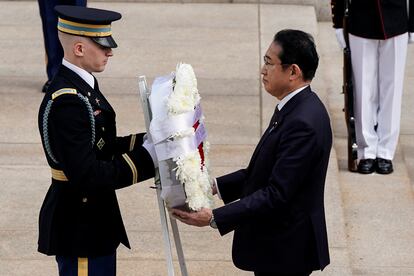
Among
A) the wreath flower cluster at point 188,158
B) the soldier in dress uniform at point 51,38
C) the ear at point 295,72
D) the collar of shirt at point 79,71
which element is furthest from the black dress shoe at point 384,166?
the collar of shirt at point 79,71

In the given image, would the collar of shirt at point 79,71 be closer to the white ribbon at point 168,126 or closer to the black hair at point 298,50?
the white ribbon at point 168,126

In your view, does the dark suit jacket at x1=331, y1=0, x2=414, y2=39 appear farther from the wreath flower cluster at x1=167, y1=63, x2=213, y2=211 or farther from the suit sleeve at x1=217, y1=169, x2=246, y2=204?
the wreath flower cluster at x1=167, y1=63, x2=213, y2=211

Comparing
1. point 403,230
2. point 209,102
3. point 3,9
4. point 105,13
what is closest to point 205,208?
point 105,13

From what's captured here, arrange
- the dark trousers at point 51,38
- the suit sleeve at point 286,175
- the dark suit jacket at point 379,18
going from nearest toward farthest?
1. the suit sleeve at point 286,175
2. the dark suit jacket at point 379,18
3. the dark trousers at point 51,38

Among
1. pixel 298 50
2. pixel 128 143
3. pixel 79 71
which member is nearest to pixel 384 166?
pixel 128 143

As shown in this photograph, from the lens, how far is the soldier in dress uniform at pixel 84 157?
4082 millimetres

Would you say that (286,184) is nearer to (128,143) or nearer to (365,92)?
(128,143)

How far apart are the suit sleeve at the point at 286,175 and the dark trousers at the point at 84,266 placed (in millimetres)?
684

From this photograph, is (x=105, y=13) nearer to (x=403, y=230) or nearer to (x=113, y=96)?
(x=403, y=230)

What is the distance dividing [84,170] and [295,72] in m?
0.87

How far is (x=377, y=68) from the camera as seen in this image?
738cm

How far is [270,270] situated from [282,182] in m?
0.40

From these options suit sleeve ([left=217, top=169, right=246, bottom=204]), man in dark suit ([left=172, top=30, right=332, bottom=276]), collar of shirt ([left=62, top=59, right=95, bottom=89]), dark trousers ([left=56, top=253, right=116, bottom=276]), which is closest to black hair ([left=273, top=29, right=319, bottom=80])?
man in dark suit ([left=172, top=30, right=332, bottom=276])

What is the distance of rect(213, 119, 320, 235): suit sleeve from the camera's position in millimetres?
Result: 3953
